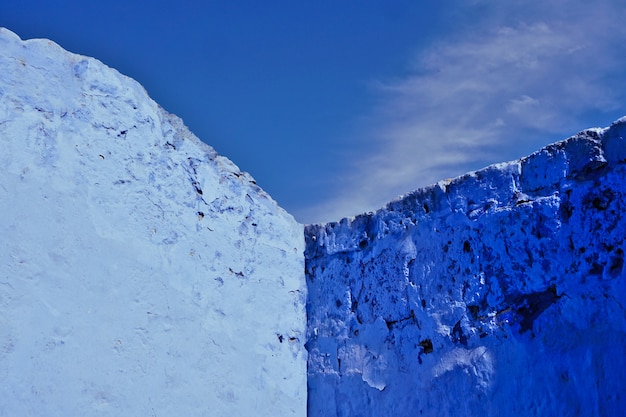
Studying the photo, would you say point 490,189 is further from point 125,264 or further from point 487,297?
point 125,264

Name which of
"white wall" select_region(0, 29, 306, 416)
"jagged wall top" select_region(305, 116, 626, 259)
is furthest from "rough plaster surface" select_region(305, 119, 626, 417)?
"white wall" select_region(0, 29, 306, 416)

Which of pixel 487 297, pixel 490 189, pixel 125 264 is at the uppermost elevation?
pixel 490 189

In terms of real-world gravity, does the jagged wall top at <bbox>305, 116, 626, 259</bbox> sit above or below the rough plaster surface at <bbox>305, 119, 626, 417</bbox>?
above

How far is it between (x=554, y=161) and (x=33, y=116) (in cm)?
190

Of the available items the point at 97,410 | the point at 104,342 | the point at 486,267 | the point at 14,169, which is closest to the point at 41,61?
the point at 14,169

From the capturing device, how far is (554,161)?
7.55ft

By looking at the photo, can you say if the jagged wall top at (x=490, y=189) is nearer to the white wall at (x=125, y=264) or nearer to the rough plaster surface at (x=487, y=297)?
the rough plaster surface at (x=487, y=297)

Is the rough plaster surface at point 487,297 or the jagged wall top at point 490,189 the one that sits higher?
the jagged wall top at point 490,189

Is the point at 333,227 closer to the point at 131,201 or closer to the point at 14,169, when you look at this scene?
the point at 131,201

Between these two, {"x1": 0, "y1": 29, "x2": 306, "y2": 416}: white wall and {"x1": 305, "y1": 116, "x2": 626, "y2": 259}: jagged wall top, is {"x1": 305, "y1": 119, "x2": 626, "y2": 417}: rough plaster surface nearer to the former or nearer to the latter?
{"x1": 305, "y1": 116, "x2": 626, "y2": 259}: jagged wall top

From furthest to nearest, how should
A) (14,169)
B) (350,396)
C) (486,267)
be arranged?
(350,396)
(486,267)
(14,169)

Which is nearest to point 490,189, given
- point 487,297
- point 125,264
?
point 487,297

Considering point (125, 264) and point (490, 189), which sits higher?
point (490, 189)

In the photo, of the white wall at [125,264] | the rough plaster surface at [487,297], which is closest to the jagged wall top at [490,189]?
the rough plaster surface at [487,297]
